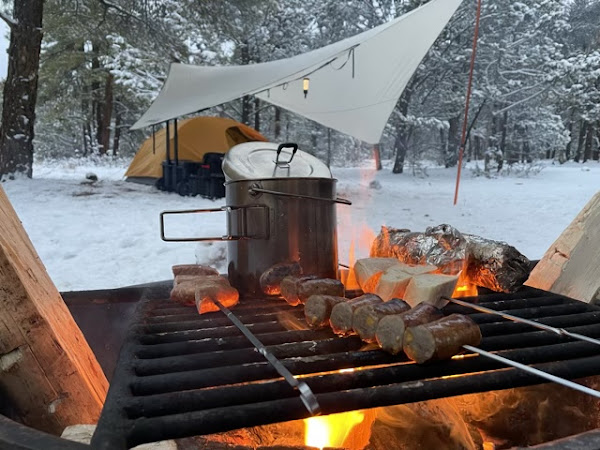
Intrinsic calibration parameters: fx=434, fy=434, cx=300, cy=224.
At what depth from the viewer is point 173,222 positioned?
7.46 m

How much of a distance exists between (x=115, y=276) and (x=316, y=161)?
3534mm

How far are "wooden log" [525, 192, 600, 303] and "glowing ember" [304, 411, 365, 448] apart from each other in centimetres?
136

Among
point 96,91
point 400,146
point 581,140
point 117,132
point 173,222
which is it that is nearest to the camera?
point 173,222

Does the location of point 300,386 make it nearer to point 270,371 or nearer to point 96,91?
point 270,371

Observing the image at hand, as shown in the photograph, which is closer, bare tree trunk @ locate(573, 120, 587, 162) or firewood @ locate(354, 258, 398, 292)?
firewood @ locate(354, 258, 398, 292)

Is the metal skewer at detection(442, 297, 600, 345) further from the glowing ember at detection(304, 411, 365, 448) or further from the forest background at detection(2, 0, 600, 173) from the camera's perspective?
the forest background at detection(2, 0, 600, 173)

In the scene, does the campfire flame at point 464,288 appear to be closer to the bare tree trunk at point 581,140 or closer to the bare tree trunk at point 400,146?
the bare tree trunk at point 400,146

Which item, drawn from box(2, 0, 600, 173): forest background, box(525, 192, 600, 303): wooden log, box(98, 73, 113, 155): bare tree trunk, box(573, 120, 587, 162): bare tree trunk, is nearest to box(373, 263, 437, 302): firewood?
box(525, 192, 600, 303): wooden log

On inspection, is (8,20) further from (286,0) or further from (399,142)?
(399,142)

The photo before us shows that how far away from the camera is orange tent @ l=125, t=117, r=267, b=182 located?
11617mm

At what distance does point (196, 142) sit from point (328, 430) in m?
11.0

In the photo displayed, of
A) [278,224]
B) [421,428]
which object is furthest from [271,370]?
[278,224]

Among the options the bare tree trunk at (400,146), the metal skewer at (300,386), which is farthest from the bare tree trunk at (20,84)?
the bare tree trunk at (400,146)

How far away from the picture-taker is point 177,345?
1.44 metres
